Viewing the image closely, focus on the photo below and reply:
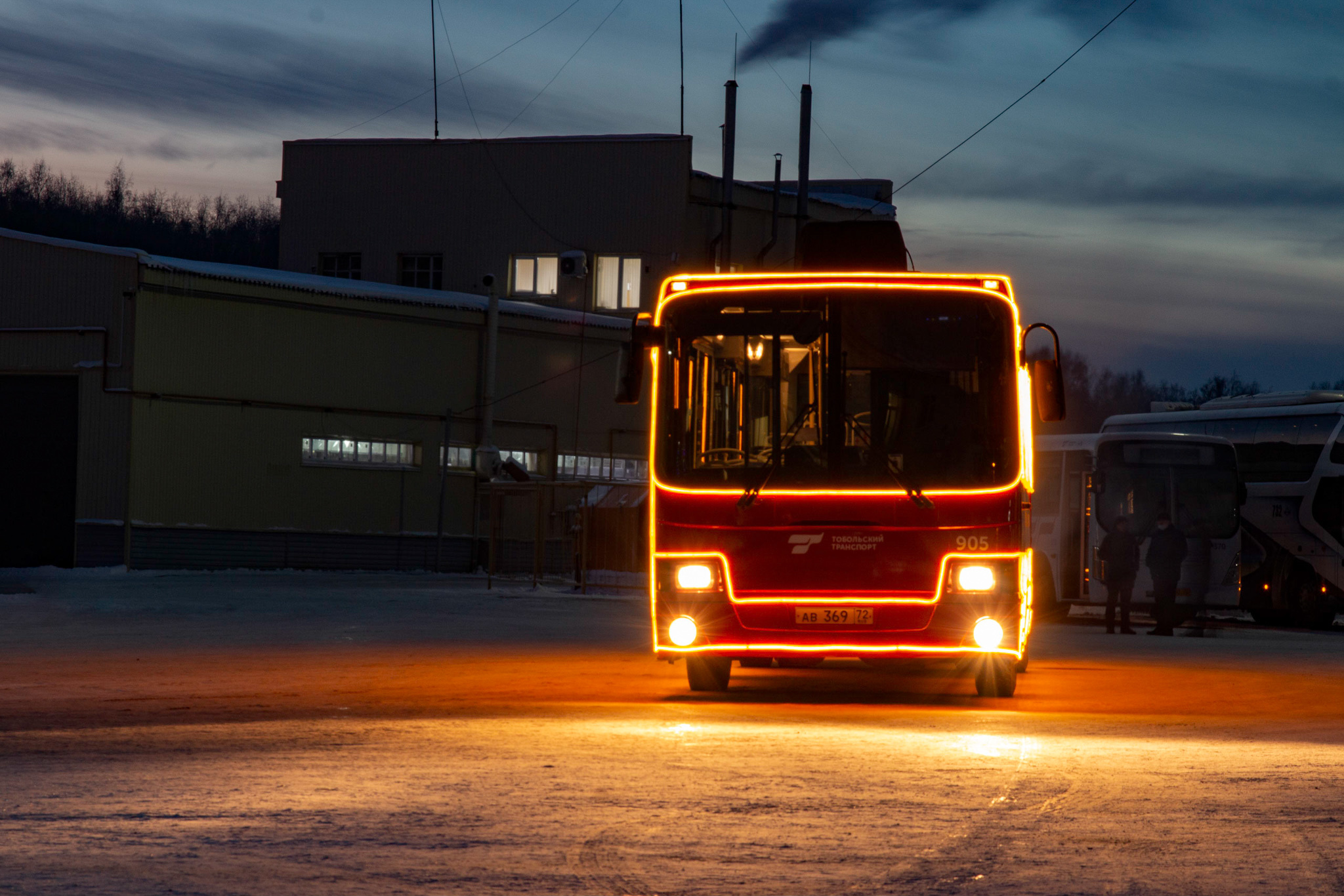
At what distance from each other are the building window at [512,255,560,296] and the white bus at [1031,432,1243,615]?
25221 millimetres

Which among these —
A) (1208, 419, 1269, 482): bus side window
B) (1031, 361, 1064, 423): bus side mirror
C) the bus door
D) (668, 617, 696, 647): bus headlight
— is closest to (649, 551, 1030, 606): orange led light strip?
(668, 617, 696, 647): bus headlight

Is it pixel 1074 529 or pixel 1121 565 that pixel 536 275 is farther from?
pixel 1121 565

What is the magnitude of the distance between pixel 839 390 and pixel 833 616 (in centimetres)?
159

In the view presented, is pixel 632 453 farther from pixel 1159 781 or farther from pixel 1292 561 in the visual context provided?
pixel 1159 781

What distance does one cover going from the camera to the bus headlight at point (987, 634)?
1187cm

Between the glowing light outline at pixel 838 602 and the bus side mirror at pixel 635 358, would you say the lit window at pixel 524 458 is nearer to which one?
the bus side mirror at pixel 635 358

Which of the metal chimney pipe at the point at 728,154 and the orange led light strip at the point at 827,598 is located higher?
the metal chimney pipe at the point at 728,154

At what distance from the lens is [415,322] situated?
4153 centimetres

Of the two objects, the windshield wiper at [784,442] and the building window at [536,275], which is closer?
the windshield wiper at [784,442]

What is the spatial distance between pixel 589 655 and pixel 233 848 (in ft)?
37.2

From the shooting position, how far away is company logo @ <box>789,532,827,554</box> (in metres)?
12.0

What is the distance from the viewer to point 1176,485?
2823cm

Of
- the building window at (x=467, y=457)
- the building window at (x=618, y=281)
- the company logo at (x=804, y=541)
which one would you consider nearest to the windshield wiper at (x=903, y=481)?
the company logo at (x=804, y=541)

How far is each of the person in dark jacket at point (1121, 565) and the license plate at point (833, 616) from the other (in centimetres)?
1440
